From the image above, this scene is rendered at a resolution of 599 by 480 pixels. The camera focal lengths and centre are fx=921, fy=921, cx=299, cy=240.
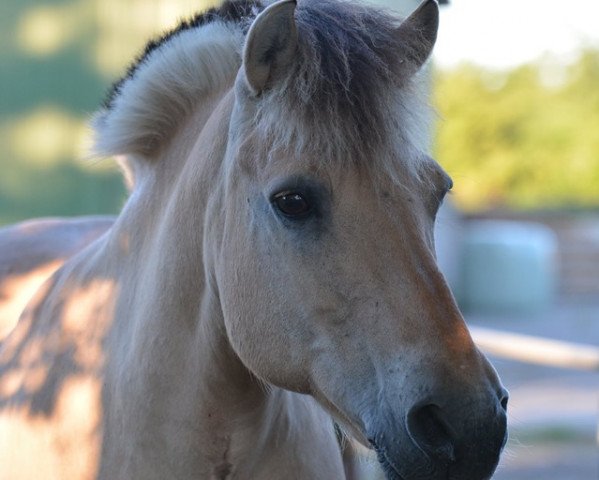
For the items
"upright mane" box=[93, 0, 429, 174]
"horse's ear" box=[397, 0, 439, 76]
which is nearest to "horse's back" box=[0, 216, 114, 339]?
"upright mane" box=[93, 0, 429, 174]

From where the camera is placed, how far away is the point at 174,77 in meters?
2.45

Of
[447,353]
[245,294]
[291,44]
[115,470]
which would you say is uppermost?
[291,44]

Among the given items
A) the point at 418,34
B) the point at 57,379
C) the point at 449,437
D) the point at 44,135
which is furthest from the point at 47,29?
the point at 449,437

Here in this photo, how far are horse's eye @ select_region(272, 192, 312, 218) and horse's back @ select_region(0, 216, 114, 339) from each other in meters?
1.29

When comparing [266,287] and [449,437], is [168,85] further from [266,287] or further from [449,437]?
[449,437]

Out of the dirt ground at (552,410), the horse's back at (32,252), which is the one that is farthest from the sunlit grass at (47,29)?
the dirt ground at (552,410)

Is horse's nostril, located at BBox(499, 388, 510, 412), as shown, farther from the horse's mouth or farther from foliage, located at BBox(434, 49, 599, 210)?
foliage, located at BBox(434, 49, 599, 210)

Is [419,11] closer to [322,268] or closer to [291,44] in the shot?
[291,44]

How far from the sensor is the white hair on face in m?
2.39

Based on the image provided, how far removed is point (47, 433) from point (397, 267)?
1.09 meters

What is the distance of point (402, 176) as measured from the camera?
199cm

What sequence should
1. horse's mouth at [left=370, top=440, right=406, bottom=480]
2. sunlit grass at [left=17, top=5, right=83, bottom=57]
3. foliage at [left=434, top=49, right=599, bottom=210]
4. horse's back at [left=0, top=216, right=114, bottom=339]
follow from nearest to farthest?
1. horse's mouth at [left=370, top=440, right=406, bottom=480]
2. horse's back at [left=0, top=216, right=114, bottom=339]
3. sunlit grass at [left=17, top=5, right=83, bottom=57]
4. foliage at [left=434, top=49, right=599, bottom=210]

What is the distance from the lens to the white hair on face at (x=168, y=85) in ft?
7.85

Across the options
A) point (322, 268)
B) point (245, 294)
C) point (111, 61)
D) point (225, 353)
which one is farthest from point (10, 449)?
point (111, 61)
